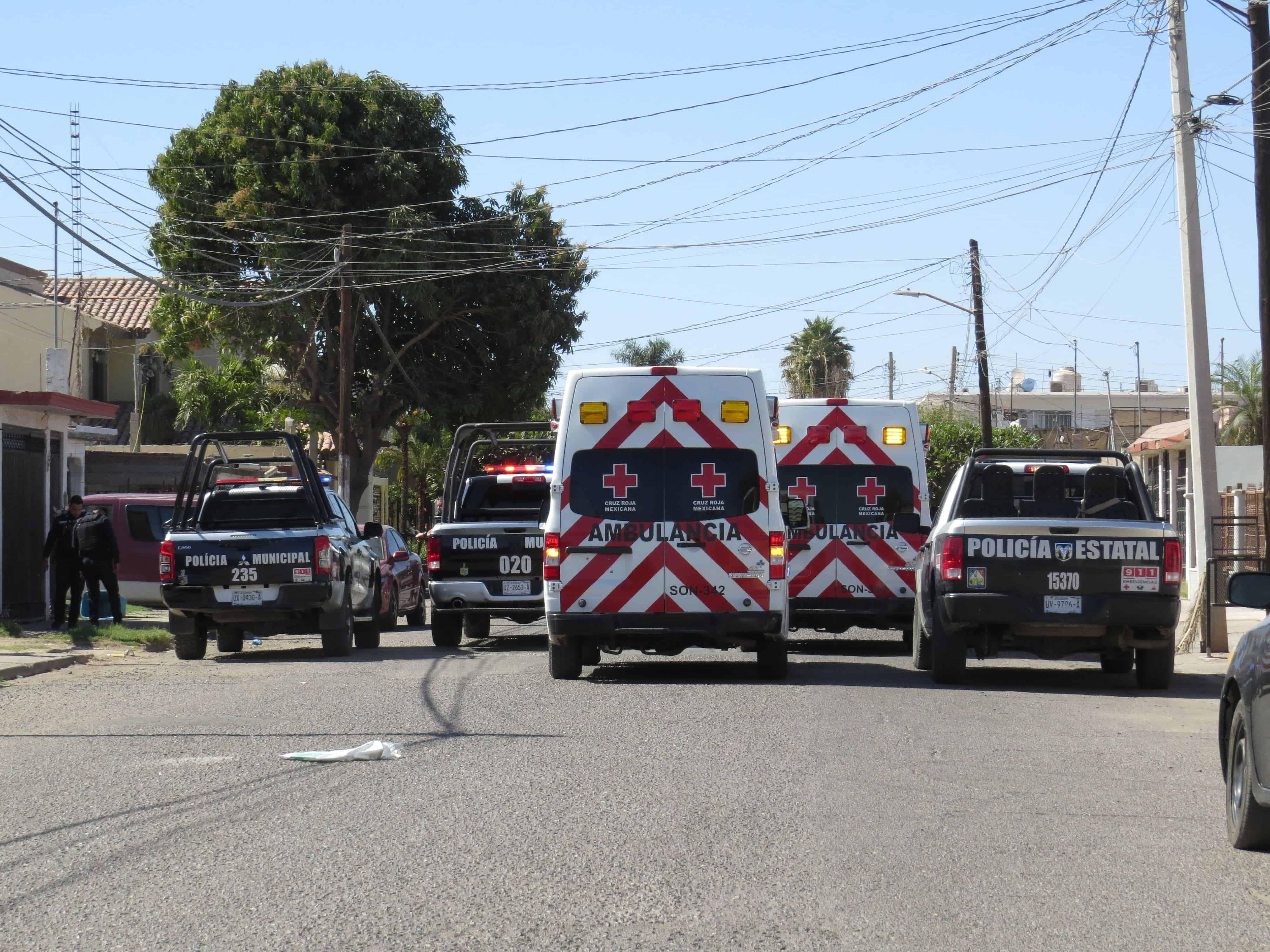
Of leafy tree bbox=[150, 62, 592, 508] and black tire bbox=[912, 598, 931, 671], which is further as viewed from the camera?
leafy tree bbox=[150, 62, 592, 508]

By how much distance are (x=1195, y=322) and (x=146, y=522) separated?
50.3ft

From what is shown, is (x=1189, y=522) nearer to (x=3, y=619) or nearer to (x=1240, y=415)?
(x=1240, y=415)

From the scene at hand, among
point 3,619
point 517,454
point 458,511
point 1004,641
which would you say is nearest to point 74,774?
point 1004,641

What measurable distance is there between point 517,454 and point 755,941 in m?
49.3

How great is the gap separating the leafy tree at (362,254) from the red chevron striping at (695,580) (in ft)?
70.3

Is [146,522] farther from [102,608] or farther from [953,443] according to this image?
[953,443]

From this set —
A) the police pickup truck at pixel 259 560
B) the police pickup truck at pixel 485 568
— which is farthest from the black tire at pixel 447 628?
the police pickup truck at pixel 259 560

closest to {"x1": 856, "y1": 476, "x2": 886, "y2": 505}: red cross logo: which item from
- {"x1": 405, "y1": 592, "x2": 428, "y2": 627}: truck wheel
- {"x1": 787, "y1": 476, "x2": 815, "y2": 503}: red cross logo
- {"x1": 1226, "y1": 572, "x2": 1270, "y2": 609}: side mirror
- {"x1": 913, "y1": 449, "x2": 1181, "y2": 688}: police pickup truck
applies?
{"x1": 787, "y1": 476, "x2": 815, "y2": 503}: red cross logo

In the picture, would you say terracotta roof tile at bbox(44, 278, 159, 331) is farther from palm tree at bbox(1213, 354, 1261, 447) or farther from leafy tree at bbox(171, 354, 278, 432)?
palm tree at bbox(1213, 354, 1261, 447)

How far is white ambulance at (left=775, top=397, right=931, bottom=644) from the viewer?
16.6 m

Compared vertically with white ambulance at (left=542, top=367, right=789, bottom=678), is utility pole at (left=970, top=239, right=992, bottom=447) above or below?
above

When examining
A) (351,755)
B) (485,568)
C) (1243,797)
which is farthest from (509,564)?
(1243,797)

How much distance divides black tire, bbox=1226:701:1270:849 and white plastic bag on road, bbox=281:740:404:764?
4458mm

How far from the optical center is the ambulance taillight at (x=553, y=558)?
43.5 feet
